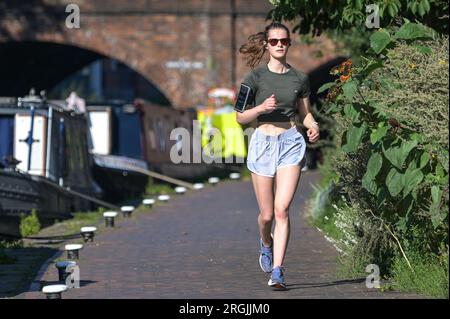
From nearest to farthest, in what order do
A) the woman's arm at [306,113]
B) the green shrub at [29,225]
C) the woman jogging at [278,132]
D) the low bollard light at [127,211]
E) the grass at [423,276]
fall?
1. the grass at [423,276]
2. the woman jogging at [278,132]
3. the woman's arm at [306,113]
4. the green shrub at [29,225]
5. the low bollard light at [127,211]

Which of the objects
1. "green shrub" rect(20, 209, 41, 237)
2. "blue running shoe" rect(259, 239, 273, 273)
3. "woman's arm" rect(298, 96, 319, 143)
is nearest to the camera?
"woman's arm" rect(298, 96, 319, 143)

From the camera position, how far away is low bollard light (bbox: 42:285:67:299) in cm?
984

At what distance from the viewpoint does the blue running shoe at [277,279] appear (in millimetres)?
10531

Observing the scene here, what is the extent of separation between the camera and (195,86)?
43.4 metres

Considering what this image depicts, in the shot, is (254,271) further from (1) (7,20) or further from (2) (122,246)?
(1) (7,20)

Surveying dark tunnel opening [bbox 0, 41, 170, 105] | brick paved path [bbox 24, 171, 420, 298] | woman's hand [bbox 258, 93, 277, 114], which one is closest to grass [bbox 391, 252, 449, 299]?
brick paved path [bbox 24, 171, 420, 298]

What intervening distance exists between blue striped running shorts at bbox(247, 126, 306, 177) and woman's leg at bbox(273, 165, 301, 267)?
2.4 inches

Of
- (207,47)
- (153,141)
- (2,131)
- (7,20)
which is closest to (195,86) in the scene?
(207,47)

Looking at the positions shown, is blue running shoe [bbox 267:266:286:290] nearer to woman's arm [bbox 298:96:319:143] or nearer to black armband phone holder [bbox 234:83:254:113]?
woman's arm [bbox 298:96:319:143]

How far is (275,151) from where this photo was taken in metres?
10.8

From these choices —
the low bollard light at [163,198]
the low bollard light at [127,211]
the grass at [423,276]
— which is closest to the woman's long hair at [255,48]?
the grass at [423,276]

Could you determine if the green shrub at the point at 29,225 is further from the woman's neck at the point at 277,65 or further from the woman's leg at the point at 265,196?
the woman's neck at the point at 277,65
